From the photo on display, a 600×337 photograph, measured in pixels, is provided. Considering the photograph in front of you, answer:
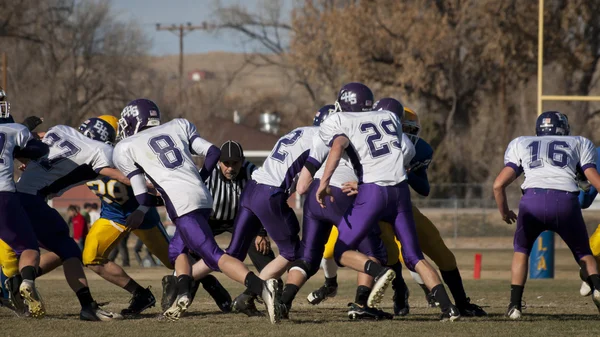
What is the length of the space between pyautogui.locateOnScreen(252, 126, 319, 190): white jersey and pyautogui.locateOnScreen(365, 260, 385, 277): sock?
37.1 inches

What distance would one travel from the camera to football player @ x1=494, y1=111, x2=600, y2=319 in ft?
27.3

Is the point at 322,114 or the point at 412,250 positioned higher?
the point at 322,114

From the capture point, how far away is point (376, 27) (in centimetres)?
Answer: 3519

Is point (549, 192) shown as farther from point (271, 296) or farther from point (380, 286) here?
point (271, 296)

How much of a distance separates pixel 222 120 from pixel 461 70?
1107cm

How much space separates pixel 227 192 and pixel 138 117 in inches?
56.4

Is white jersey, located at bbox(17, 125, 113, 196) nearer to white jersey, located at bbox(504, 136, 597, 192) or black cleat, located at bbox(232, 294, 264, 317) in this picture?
black cleat, located at bbox(232, 294, 264, 317)

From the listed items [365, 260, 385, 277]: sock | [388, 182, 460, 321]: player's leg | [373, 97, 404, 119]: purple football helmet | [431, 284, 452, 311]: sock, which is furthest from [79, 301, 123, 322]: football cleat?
[373, 97, 404, 119]: purple football helmet

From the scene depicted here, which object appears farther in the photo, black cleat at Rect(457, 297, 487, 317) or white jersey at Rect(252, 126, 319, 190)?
black cleat at Rect(457, 297, 487, 317)

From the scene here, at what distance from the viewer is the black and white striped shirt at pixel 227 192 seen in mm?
9391

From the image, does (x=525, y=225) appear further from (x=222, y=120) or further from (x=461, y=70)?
(x=222, y=120)

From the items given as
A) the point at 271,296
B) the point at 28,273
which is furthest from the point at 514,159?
the point at 28,273

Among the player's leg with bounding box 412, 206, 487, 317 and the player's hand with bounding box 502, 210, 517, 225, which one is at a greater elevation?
the player's hand with bounding box 502, 210, 517, 225

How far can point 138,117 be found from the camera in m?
8.31
